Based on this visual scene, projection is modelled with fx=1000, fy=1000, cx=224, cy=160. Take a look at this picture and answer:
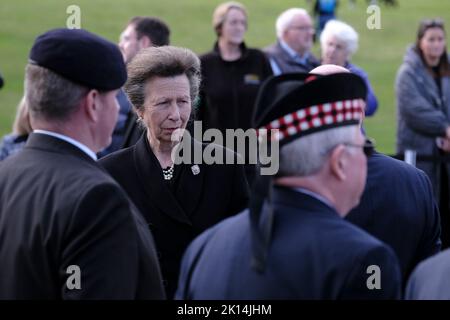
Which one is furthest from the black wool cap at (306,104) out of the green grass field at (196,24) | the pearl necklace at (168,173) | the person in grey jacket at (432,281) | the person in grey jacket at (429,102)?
the green grass field at (196,24)

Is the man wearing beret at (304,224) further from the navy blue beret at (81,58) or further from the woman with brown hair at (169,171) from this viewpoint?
the woman with brown hair at (169,171)

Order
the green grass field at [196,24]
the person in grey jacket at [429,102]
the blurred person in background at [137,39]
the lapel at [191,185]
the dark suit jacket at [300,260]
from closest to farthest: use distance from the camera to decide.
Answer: the dark suit jacket at [300,260]
the lapel at [191,185]
the blurred person in background at [137,39]
the person in grey jacket at [429,102]
the green grass field at [196,24]

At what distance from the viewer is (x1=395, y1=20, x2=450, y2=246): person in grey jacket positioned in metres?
9.30

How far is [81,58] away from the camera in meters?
3.33

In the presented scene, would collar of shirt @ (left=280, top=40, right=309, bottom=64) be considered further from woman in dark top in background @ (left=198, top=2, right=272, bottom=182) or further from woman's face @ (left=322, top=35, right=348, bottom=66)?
woman's face @ (left=322, top=35, right=348, bottom=66)

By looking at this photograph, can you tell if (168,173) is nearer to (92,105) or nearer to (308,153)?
(92,105)

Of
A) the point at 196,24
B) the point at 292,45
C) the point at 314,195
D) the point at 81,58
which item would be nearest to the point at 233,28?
the point at 292,45

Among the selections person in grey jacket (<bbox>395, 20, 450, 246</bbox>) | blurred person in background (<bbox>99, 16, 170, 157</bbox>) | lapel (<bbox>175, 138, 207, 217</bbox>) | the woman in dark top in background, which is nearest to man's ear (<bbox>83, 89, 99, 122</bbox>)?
lapel (<bbox>175, 138, 207, 217</bbox>)

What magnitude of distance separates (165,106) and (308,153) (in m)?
2.09

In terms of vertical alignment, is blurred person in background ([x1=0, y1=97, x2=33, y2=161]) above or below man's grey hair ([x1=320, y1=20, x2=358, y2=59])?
below

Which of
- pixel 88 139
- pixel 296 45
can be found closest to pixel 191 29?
pixel 296 45

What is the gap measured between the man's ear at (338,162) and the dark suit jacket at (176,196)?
5.61 feet

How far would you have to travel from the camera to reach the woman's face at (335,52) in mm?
9195

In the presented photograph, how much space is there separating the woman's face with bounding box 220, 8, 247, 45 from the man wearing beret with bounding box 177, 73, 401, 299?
6.67 m
